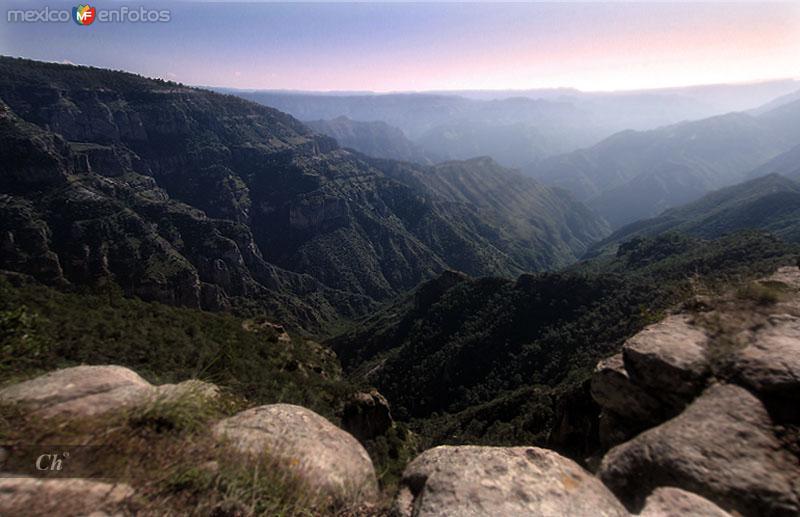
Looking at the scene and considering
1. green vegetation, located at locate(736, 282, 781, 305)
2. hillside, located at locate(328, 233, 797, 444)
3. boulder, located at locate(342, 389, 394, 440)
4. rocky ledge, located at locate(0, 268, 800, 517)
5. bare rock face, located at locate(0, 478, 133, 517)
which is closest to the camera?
bare rock face, located at locate(0, 478, 133, 517)

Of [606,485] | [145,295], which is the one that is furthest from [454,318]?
[606,485]

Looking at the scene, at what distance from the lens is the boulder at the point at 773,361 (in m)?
6.10

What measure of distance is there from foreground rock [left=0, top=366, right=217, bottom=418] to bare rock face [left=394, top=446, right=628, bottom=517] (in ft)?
11.0

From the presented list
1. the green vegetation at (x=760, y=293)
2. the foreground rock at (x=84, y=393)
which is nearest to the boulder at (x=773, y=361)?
the green vegetation at (x=760, y=293)

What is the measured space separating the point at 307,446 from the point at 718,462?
5.94 m

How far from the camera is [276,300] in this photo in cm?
16750

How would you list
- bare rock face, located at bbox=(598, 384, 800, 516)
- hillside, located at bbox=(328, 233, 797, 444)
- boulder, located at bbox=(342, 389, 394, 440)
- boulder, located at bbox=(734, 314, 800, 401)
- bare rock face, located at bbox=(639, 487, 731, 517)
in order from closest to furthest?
bare rock face, located at bbox=(639, 487, 731, 517) < bare rock face, located at bbox=(598, 384, 800, 516) < boulder, located at bbox=(734, 314, 800, 401) < boulder, located at bbox=(342, 389, 394, 440) < hillside, located at bbox=(328, 233, 797, 444)

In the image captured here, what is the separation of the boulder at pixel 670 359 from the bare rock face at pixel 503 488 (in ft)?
11.4

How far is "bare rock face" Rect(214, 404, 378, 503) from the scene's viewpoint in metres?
4.90

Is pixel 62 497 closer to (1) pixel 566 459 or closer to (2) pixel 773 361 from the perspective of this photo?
(1) pixel 566 459

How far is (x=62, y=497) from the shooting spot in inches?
142

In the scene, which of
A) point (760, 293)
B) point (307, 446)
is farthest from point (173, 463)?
point (760, 293)

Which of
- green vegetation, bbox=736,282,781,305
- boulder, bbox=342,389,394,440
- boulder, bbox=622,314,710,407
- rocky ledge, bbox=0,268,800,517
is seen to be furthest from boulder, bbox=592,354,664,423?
boulder, bbox=342,389,394,440

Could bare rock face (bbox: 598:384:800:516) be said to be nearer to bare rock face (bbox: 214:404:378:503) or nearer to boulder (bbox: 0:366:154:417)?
bare rock face (bbox: 214:404:378:503)
